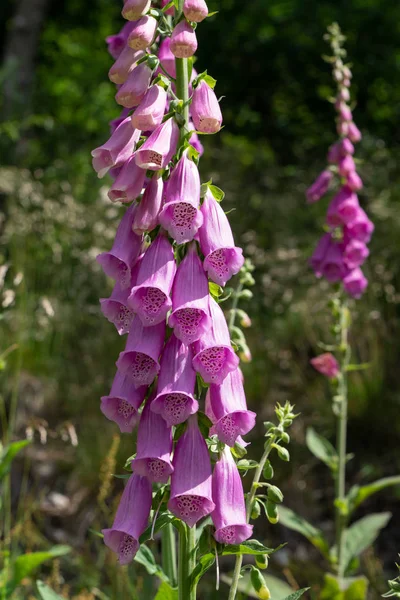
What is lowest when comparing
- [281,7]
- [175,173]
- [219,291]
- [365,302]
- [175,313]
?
[175,313]

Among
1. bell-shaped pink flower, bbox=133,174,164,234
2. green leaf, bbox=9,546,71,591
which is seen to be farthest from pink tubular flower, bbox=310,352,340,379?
bell-shaped pink flower, bbox=133,174,164,234

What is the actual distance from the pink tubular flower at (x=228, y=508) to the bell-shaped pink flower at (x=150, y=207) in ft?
1.60

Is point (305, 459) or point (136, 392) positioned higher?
point (305, 459)

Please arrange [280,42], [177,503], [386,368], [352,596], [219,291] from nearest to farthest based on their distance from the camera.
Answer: [177,503]
[219,291]
[352,596]
[386,368]
[280,42]

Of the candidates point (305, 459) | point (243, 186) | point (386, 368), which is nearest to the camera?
point (305, 459)

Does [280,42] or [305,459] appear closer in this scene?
[305,459]

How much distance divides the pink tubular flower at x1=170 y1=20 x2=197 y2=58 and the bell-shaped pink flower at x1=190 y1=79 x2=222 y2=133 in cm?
8

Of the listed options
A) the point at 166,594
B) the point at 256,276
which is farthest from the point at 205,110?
the point at 256,276

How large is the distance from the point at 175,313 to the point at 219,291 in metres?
0.15

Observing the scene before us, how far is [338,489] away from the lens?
113 inches

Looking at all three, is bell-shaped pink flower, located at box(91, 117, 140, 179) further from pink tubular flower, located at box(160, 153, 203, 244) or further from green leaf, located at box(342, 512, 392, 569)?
green leaf, located at box(342, 512, 392, 569)

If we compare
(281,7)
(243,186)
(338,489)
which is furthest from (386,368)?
(281,7)

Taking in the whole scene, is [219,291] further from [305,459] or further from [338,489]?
[305,459]

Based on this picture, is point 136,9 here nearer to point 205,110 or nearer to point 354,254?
point 205,110
